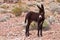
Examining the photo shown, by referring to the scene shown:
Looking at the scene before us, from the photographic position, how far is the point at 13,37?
11281mm

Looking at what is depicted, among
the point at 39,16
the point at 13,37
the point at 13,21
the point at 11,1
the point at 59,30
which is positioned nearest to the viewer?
the point at 39,16

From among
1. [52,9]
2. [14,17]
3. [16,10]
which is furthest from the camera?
[52,9]

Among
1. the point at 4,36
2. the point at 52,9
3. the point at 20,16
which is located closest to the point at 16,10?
the point at 20,16

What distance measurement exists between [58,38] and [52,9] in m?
8.19

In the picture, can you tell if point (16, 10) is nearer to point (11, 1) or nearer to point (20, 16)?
point (20, 16)

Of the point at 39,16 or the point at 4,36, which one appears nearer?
the point at 39,16

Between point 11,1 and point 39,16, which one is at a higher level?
point 39,16

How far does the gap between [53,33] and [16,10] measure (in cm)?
638

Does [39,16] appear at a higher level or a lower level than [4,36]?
higher

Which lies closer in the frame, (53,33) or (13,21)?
(53,33)

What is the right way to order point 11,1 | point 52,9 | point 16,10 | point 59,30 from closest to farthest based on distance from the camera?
1. point 59,30
2. point 16,10
3. point 52,9
4. point 11,1

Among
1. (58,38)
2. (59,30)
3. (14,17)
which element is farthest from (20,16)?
(58,38)

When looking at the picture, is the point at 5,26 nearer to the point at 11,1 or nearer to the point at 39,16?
the point at 39,16

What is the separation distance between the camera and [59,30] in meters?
12.4
